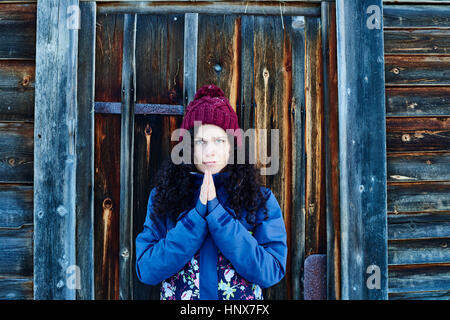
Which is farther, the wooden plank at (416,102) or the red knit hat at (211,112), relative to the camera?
the wooden plank at (416,102)

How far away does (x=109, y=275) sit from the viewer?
80.4 inches

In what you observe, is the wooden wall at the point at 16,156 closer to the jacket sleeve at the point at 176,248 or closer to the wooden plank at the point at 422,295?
the jacket sleeve at the point at 176,248

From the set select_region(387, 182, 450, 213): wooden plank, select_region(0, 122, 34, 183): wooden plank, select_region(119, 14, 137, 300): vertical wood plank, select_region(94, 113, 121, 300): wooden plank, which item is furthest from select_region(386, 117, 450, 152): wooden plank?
select_region(0, 122, 34, 183): wooden plank

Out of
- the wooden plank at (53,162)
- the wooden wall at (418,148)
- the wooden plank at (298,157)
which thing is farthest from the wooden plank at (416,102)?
the wooden plank at (53,162)

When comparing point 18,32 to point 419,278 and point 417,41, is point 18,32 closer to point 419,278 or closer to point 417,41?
point 417,41

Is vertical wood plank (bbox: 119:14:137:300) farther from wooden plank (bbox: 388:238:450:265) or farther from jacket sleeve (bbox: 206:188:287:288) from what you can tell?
wooden plank (bbox: 388:238:450:265)

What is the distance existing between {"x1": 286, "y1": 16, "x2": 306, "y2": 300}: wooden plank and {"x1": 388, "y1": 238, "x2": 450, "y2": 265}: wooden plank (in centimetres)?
55

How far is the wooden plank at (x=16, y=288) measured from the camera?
1958mm

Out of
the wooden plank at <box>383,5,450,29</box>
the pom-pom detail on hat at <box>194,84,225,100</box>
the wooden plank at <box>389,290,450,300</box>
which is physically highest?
the wooden plank at <box>383,5,450,29</box>

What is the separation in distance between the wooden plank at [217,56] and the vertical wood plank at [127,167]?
0.44 m

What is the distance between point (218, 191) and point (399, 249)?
1247 millimetres

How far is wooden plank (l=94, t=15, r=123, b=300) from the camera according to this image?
6.68ft
